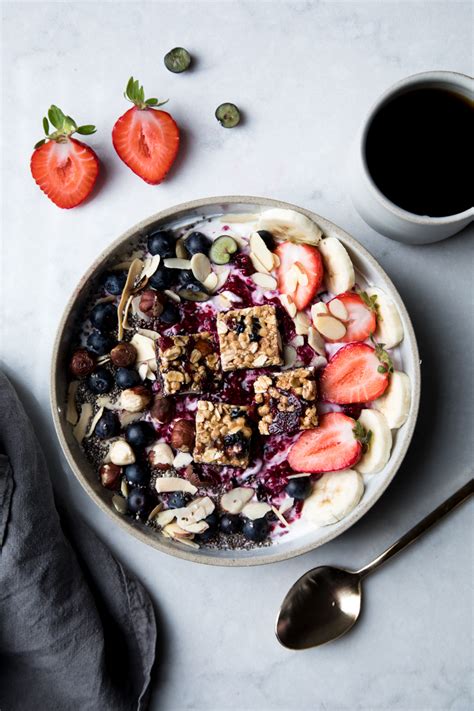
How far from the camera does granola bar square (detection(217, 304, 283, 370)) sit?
141 cm

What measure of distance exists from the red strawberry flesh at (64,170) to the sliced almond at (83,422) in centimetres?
46

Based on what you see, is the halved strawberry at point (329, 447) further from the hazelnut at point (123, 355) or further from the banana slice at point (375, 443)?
the hazelnut at point (123, 355)

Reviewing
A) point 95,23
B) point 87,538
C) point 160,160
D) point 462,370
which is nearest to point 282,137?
point 160,160

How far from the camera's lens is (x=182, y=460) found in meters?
1.47

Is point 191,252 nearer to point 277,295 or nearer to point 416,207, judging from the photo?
point 277,295

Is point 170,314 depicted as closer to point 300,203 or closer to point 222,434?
point 222,434

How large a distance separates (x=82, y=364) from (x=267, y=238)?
1.50ft

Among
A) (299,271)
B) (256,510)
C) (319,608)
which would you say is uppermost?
(299,271)

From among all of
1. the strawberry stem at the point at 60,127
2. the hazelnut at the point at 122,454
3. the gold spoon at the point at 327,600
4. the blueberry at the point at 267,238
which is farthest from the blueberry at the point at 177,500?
the strawberry stem at the point at 60,127

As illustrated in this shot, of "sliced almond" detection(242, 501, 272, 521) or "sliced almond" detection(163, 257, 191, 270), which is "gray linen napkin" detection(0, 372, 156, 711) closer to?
"sliced almond" detection(242, 501, 272, 521)

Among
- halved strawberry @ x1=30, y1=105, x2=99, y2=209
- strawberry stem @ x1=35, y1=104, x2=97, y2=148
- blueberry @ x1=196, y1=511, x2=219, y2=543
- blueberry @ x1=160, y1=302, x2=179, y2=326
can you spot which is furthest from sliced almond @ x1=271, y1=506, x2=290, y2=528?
strawberry stem @ x1=35, y1=104, x2=97, y2=148

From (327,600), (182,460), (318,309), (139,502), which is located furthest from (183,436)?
(327,600)

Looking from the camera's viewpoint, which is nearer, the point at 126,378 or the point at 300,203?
the point at 126,378

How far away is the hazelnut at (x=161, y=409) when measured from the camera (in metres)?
1.46
